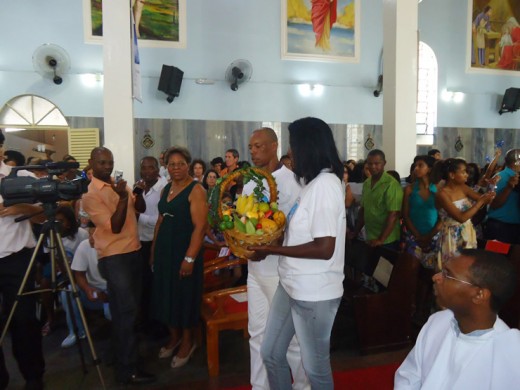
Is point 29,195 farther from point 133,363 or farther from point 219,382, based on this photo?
point 219,382

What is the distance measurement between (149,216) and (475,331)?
317cm

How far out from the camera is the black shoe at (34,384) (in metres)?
2.88

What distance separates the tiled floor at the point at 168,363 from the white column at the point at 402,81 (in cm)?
287

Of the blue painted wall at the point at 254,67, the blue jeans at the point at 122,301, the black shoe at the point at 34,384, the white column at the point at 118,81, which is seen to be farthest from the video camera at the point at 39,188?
the blue painted wall at the point at 254,67

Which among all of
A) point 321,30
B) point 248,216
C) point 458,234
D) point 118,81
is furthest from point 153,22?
point 248,216

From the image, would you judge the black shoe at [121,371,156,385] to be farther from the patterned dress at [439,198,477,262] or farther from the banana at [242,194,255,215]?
the patterned dress at [439,198,477,262]

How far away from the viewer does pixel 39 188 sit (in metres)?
2.54

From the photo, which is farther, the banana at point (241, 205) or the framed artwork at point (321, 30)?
the framed artwork at point (321, 30)

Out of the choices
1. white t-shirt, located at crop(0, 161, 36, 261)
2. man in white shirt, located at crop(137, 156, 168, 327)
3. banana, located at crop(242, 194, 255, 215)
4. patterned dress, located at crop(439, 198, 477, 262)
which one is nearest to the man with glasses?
banana, located at crop(242, 194, 255, 215)

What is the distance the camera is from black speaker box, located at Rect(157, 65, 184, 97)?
29.0 feet

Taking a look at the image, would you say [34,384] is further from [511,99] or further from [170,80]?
[511,99]

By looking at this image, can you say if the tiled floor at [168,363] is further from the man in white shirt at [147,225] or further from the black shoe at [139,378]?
the man in white shirt at [147,225]

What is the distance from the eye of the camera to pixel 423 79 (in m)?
10.9

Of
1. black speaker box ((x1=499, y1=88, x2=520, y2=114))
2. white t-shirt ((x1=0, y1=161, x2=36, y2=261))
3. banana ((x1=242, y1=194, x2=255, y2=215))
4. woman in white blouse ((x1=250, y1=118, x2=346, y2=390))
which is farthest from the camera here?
black speaker box ((x1=499, y1=88, x2=520, y2=114))
